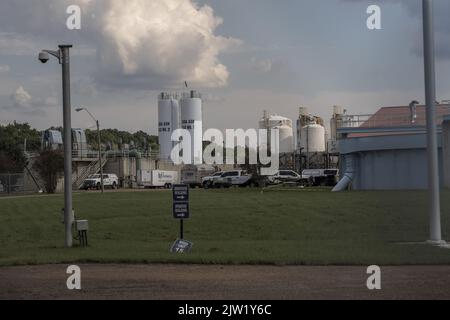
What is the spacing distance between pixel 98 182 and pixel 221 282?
67399mm

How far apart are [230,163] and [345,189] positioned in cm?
4528

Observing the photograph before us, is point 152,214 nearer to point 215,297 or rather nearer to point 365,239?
point 365,239

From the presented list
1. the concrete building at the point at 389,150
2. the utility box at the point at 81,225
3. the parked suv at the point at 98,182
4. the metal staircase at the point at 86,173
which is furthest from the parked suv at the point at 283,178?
the utility box at the point at 81,225

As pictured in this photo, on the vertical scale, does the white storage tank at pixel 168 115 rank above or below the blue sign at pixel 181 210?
above

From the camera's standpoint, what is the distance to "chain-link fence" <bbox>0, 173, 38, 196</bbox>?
240ft

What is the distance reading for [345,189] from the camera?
4788 cm

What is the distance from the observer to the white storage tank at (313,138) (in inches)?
3191

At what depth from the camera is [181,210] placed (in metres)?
17.7

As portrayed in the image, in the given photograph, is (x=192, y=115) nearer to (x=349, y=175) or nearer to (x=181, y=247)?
(x=349, y=175)

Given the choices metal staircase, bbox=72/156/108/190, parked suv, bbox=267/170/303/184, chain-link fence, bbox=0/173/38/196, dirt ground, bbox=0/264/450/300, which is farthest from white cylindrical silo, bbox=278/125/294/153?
dirt ground, bbox=0/264/450/300

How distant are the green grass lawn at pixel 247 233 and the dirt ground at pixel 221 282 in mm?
1070

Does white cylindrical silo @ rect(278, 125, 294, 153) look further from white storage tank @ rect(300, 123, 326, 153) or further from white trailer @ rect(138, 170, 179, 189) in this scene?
white trailer @ rect(138, 170, 179, 189)

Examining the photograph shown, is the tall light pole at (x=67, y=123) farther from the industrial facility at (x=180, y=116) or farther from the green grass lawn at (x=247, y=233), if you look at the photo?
the industrial facility at (x=180, y=116)
